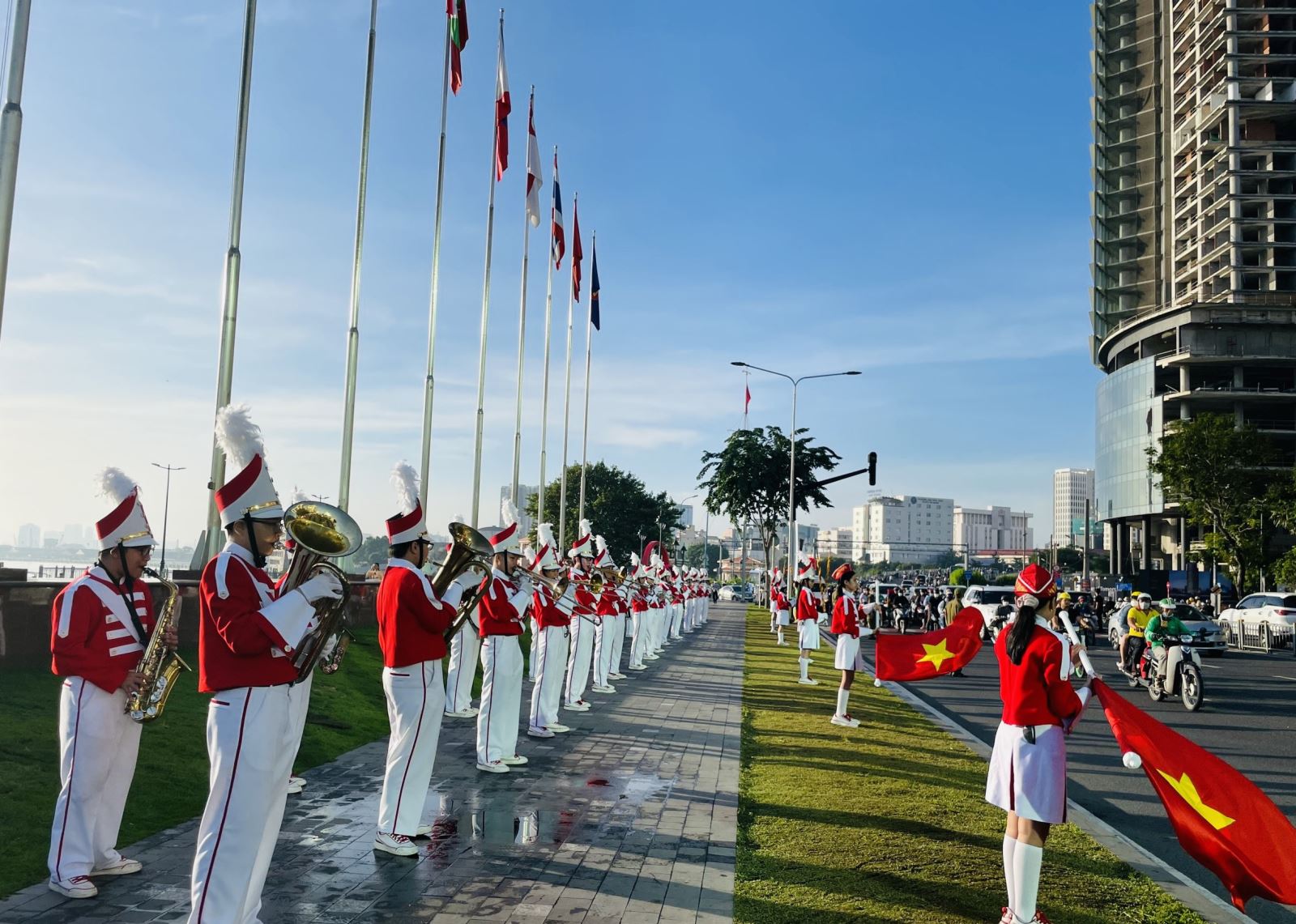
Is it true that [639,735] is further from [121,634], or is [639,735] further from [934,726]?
[121,634]

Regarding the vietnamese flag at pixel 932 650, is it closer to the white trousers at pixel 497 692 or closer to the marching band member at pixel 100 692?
the white trousers at pixel 497 692

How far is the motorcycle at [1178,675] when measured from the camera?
1561 cm

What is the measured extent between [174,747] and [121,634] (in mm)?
3437

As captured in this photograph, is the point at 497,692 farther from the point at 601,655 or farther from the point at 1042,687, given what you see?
the point at 601,655

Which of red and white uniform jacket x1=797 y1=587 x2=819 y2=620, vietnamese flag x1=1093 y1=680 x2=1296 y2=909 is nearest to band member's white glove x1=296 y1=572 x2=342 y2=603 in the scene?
vietnamese flag x1=1093 y1=680 x2=1296 y2=909

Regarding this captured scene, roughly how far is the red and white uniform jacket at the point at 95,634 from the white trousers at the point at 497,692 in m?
3.73

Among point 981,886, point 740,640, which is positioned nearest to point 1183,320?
point 740,640

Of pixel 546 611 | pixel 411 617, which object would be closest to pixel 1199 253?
pixel 546 611

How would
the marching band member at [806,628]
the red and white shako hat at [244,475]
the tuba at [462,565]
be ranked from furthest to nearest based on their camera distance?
1. the marching band member at [806,628]
2. the tuba at [462,565]
3. the red and white shako hat at [244,475]

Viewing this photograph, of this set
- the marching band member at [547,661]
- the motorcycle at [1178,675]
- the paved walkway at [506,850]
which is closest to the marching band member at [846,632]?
the paved walkway at [506,850]

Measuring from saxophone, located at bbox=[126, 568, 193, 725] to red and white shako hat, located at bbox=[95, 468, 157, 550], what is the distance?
319mm

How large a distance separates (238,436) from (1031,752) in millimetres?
4511

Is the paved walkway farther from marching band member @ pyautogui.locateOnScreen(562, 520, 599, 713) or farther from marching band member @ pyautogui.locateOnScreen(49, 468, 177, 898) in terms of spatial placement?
marching band member @ pyautogui.locateOnScreen(562, 520, 599, 713)

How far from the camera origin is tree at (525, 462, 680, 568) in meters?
65.6
